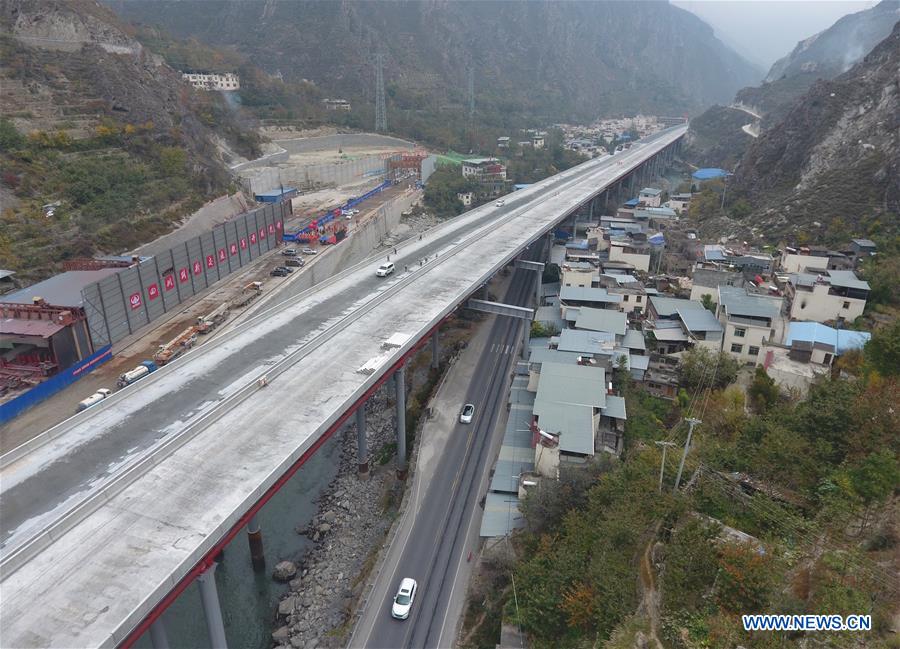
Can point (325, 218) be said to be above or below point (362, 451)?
above

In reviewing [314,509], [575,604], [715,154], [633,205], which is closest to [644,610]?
[575,604]

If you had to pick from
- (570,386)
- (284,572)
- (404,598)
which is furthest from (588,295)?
(284,572)

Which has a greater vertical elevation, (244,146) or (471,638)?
(244,146)

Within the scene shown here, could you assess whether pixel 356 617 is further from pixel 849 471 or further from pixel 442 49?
pixel 442 49

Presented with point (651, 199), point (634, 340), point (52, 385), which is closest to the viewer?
point (52, 385)

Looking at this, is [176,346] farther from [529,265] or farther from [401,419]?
[529,265]

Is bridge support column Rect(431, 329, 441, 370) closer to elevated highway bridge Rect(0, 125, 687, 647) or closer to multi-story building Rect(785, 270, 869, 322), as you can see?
elevated highway bridge Rect(0, 125, 687, 647)

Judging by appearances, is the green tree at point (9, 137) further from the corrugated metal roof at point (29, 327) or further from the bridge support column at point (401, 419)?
the bridge support column at point (401, 419)
